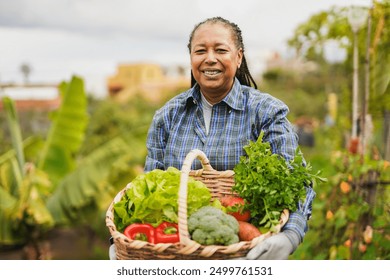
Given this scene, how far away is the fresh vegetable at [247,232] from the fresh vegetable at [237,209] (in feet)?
0.17

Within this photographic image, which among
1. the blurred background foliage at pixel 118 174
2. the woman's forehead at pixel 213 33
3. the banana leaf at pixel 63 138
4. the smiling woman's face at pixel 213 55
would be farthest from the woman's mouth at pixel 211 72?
the banana leaf at pixel 63 138

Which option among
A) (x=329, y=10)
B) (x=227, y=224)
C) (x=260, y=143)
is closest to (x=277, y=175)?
(x=260, y=143)

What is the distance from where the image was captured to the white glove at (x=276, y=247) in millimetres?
1569

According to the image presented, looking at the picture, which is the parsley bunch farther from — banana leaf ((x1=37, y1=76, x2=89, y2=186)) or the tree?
banana leaf ((x1=37, y1=76, x2=89, y2=186))

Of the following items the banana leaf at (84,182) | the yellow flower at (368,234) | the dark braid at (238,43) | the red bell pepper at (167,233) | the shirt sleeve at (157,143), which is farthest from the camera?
the banana leaf at (84,182)

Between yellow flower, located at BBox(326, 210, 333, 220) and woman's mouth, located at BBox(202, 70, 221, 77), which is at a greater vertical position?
woman's mouth, located at BBox(202, 70, 221, 77)

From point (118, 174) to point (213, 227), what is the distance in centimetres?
394

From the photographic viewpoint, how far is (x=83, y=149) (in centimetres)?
816

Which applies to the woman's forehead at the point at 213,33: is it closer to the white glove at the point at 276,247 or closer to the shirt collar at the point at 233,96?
the shirt collar at the point at 233,96

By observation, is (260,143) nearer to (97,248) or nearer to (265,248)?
(265,248)

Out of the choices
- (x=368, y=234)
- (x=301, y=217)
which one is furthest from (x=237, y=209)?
(x=368, y=234)

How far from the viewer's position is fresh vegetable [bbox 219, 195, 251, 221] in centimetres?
175

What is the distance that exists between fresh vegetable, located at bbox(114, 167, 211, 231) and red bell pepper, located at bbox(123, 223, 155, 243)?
44mm

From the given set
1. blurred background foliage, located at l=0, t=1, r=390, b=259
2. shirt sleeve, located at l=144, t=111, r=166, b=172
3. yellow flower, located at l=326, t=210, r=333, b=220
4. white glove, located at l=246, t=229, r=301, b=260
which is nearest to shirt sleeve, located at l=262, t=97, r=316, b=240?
white glove, located at l=246, t=229, r=301, b=260
